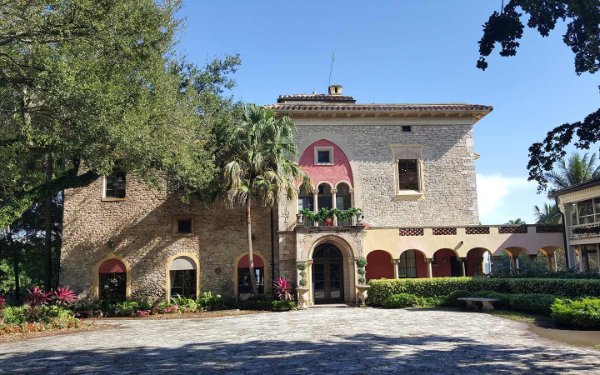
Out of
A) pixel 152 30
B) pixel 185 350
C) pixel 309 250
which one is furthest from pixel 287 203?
pixel 185 350

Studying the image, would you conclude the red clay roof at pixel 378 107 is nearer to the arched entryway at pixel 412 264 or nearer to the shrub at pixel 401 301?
the arched entryway at pixel 412 264

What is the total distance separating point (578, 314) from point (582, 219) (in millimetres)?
15197

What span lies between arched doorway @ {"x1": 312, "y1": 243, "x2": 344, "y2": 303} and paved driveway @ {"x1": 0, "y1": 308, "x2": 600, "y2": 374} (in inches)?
256

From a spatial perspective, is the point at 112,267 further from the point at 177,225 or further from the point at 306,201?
the point at 306,201

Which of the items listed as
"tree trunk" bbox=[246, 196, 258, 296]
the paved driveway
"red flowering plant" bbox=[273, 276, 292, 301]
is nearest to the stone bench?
the paved driveway

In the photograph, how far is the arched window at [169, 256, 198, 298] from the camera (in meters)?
23.6

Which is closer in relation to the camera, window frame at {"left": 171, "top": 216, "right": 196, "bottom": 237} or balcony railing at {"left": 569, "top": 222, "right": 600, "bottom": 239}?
balcony railing at {"left": 569, "top": 222, "right": 600, "bottom": 239}

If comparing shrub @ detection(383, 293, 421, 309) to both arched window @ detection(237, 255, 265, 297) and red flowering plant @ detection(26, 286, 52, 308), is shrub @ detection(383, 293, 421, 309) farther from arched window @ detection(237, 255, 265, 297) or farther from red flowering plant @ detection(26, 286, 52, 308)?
red flowering plant @ detection(26, 286, 52, 308)

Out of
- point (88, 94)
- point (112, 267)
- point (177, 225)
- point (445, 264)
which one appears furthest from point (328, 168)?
point (88, 94)

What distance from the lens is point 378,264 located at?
79.6 feet

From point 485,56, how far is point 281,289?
52.4 ft

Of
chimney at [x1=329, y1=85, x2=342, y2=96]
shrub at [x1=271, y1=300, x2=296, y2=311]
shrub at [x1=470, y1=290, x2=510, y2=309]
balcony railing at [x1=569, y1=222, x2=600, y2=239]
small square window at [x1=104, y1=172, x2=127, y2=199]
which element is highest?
chimney at [x1=329, y1=85, x2=342, y2=96]

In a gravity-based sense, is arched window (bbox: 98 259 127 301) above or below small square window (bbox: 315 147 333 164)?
below

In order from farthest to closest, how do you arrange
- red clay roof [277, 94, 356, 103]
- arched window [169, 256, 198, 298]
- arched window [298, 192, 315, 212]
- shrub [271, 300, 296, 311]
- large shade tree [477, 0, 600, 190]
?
red clay roof [277, 94, 356, 103] < arched window [298, 192, 315, 212] < arched window [169, 256, 198, 298] < shrub [271, 300, 296, 311] < large shade tree [477, 0, 600, 190]
